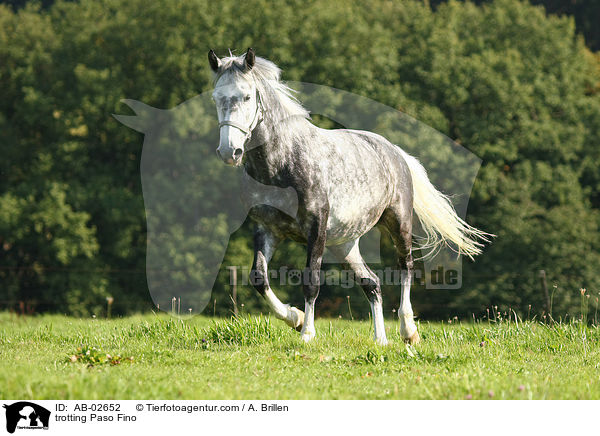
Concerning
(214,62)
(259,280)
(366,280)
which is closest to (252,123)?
(214,62)

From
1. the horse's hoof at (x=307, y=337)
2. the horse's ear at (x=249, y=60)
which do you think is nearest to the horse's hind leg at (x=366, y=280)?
the horse's hoof at (x=307, y=337)

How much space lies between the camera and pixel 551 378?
478 centimetres

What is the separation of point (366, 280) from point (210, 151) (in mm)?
14356

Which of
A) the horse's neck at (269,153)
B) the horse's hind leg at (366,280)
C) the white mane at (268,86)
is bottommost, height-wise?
the horse's hind leg at (366,280)

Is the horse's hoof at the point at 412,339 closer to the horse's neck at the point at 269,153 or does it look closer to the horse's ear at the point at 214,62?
the horse's neck at the point at 269,153

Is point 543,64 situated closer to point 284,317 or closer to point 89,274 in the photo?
point 89,274

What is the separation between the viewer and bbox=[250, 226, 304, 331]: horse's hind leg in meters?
6.09

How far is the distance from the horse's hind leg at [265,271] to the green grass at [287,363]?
1.15 ft

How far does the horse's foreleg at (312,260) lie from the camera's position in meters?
5.97

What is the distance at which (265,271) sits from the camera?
6109 millimetres

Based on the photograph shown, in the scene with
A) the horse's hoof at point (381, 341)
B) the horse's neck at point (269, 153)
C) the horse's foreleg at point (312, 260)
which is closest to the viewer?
the horse's neck at point (269, 153)

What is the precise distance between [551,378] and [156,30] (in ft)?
64.3

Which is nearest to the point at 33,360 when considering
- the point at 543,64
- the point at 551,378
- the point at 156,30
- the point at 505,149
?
the point at 551,378
